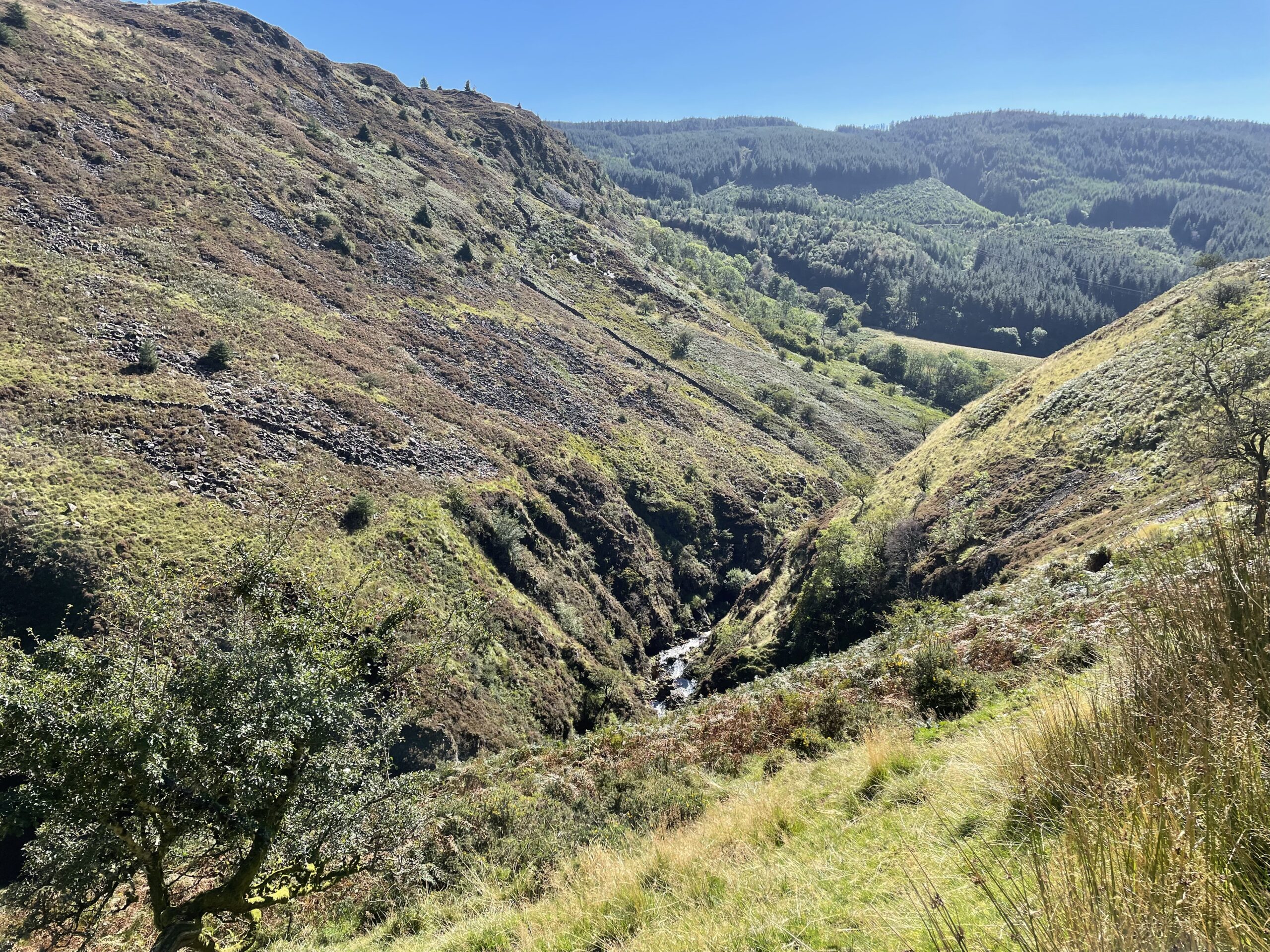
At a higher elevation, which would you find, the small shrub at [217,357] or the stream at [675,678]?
the small shrub at [217,357]

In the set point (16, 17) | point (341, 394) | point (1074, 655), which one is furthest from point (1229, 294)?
point (16, 17)

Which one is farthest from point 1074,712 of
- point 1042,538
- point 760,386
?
point 760,386

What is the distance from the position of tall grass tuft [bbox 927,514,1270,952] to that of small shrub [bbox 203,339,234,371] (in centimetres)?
4131

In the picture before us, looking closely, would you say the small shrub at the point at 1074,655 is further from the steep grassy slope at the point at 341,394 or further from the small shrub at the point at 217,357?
the small shrub at the point at 217,357

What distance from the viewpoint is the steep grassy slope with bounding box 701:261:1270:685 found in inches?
1102

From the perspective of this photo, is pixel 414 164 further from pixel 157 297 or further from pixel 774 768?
pixel 774 768

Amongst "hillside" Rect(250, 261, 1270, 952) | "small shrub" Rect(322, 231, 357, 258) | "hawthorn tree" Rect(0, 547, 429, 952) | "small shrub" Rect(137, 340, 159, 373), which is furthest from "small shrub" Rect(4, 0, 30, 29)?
"hillside" Rect(250, 261, 1270, 952)

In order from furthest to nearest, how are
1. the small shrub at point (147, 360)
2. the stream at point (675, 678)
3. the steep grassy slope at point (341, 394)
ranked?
1. the stream at point (675, 678)
2. the small shrub at point (147, 360)
3. the steep grassy slope at point (341, 394)

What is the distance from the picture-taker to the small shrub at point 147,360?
30.4 m

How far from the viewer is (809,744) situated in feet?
41.3

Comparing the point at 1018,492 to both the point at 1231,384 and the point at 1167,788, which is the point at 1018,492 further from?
the point at 1167,788

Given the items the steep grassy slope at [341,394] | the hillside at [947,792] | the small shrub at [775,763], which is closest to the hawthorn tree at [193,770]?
the hillside at [947,792]

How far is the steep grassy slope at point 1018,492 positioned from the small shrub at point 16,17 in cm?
8081

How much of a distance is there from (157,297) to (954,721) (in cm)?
4632
